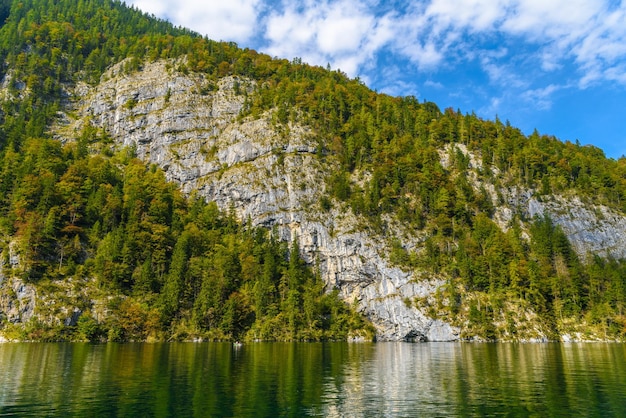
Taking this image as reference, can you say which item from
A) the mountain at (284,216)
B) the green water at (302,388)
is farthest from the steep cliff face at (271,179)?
the green water at (302,388)

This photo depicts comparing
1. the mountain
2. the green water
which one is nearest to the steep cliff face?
the mountain

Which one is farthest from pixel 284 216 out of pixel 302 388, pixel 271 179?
pixel 302 388

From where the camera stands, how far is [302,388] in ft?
115

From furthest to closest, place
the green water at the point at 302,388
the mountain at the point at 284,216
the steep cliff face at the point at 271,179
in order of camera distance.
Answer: the steep cliff face at the point at 271,179
the mountain at the point at 284,216
the green water at the point at 302,388

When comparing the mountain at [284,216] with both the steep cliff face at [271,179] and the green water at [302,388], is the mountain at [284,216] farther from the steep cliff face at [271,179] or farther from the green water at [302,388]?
the green water at [302,388]

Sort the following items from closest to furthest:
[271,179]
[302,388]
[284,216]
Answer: [302,388], [284,216], [271,179]

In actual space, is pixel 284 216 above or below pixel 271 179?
below

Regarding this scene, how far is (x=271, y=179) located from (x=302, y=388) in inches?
4851

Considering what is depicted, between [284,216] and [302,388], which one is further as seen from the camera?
[284,216]

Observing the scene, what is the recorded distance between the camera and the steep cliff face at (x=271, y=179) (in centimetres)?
12771

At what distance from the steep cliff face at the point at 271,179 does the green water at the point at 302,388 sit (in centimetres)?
7288

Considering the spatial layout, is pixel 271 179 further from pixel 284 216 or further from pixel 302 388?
pixel 302 388

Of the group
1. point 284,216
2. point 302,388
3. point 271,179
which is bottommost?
point 302,388

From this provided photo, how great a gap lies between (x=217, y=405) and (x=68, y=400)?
33.5 feet
